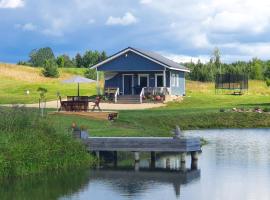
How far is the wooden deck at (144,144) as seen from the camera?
29.4 m

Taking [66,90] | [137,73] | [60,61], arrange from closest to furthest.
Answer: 1. [137,73]
2. [66,90]
3. [60,61]

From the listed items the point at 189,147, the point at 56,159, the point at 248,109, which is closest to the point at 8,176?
the point at 56,159

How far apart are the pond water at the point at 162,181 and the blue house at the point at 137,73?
34.6 metres

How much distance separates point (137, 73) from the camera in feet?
231

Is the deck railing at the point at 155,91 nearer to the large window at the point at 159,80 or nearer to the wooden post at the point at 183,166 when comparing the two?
the large window at the point at 159,80

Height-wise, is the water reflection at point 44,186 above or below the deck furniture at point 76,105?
below

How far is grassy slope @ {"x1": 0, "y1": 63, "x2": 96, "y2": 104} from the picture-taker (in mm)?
73000

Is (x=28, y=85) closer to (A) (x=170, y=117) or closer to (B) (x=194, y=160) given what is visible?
(A) (x=170, y=117)

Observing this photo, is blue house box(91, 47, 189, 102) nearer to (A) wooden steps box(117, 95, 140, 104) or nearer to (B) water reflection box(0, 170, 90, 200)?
(A) wooden steps box(117, 95, 140, 104)

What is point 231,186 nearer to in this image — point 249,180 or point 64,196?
point 249,180

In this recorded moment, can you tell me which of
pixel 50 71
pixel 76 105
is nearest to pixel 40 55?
pixel 50 71

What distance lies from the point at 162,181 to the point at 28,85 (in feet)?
208

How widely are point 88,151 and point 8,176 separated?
213 inches

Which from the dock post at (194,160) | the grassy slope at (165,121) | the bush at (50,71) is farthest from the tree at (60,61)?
the dock post at (194,160)
